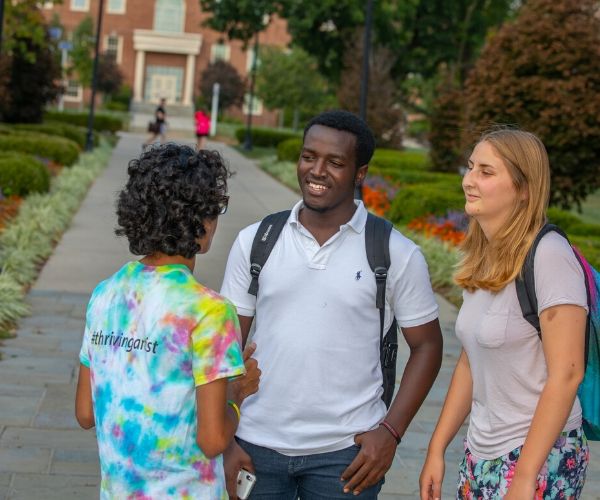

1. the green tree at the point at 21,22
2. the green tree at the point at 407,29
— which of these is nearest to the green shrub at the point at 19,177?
the green tree at the point at 21,22

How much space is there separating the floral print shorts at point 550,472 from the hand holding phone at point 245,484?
0.60 metres

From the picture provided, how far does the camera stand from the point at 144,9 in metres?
68.4

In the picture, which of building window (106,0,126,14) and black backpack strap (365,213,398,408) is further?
building window (106,0,126,14)

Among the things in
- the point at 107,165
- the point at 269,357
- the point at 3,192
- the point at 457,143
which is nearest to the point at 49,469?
the point at 269,357

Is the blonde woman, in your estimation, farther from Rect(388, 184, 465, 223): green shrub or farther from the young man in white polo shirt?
Rect(388, 184, 465, 223): green shrub

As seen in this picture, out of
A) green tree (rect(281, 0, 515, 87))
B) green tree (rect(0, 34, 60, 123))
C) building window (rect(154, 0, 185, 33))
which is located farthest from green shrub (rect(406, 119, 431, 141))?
green tree (rect(0, 34, 60, 123))

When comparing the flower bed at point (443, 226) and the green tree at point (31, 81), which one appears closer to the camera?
the flower bed at point (443, 226)

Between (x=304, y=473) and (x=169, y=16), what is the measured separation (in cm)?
6714

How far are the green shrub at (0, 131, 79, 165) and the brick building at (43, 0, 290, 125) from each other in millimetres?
44455

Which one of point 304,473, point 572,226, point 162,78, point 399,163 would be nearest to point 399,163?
point 399,163

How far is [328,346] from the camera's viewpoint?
3277 millimetres

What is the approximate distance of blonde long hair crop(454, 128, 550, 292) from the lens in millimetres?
3039

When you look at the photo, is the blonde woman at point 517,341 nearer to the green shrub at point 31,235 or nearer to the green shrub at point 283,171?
the green shrub at point 31,235

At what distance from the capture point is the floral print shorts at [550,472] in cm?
300
